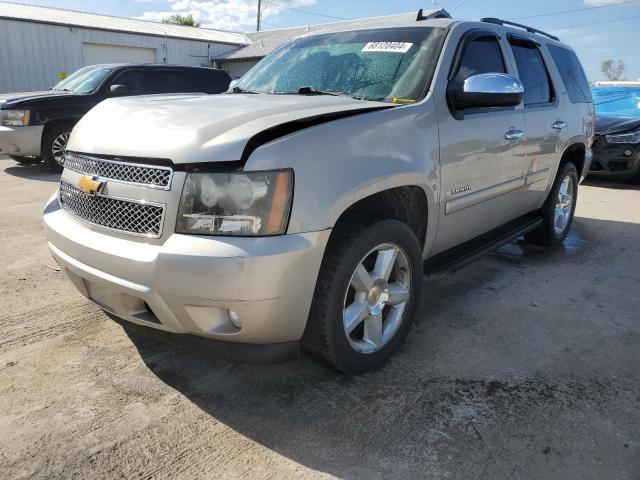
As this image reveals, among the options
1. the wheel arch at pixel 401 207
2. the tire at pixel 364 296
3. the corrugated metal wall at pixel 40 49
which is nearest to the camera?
the tire at pixel 364 296

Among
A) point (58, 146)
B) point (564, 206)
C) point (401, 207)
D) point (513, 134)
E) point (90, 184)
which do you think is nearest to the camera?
point (90, 184)

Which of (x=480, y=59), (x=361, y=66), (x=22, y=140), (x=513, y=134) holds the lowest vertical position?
(x=22, y=140)

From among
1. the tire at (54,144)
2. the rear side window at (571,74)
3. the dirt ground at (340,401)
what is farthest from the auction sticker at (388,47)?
the tire at (54,144)

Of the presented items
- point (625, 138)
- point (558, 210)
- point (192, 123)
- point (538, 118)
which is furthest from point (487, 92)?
point (625, 138)

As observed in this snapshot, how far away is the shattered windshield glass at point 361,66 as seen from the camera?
3098mm

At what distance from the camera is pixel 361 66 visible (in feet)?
10.9

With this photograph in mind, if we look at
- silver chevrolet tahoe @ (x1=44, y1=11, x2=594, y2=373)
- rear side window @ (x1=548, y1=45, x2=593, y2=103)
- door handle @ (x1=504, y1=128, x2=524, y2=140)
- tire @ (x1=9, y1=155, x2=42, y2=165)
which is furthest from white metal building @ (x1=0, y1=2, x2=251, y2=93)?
door handle @ (x1=504, y1=128, x2=524, y2=140)

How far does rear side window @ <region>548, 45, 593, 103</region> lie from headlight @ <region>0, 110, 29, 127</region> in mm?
7534

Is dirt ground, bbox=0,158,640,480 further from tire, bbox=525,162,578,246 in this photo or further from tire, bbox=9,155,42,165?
tire, bbox=9,155,42,165

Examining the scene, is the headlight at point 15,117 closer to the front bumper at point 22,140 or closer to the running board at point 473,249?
the front bumper at point 22,140

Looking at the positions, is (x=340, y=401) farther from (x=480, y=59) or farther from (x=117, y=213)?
(x=480, y=59)

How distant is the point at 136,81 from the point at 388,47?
24.4 ft

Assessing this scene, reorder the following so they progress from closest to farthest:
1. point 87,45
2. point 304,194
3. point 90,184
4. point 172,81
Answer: point 304,194
point 90,184
point 172,81
point 87,45

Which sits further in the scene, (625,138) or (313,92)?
(625,138)
